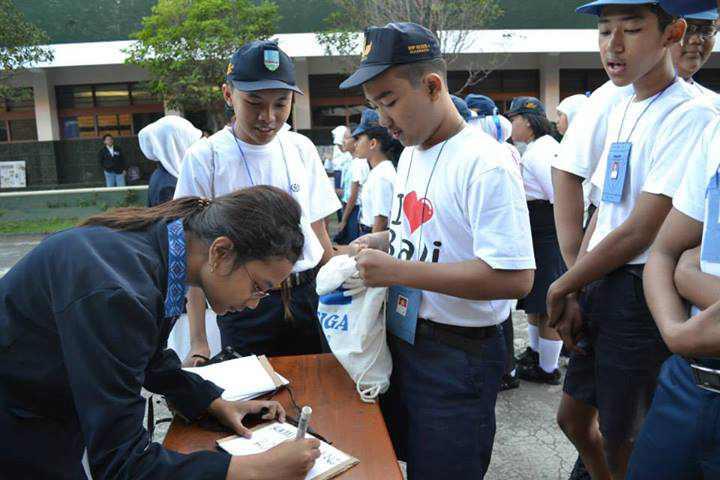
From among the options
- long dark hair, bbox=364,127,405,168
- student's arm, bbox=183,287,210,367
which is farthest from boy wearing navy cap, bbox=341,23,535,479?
long dark hair, bbox=364,127,405,168

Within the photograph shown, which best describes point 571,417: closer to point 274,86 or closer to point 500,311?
point 500,311

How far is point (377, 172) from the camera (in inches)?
173

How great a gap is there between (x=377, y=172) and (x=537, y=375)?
5.75 ft

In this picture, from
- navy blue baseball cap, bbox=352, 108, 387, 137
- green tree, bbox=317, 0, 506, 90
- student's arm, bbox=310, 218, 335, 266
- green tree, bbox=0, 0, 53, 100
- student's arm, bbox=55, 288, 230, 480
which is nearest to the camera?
student's arm, bbox=55, 288, 230, 480

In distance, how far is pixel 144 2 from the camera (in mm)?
16328

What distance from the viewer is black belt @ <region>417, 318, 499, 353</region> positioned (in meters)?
1.64

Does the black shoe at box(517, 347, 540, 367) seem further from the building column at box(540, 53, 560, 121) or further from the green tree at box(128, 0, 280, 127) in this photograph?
the building column at box(540, 53, 560, 121)

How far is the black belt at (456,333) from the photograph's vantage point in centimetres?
164

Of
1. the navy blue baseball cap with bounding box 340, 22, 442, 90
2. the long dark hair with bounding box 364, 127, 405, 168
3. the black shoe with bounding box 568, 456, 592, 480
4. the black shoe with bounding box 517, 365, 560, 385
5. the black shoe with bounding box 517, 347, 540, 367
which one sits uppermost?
the navy blue baseball cap with bounding box 340, 22, 442, 90

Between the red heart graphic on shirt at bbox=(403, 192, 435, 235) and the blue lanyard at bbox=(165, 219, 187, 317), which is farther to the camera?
the red heart graphic on shirt at bbox=(403, 192, 435, 235)

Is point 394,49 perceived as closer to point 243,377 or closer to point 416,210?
point 416,210

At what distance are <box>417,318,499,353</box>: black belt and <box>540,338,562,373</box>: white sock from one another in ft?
7.11

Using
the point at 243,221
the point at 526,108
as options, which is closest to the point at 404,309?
the point at 243,221

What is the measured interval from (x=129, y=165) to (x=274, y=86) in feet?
53.3
